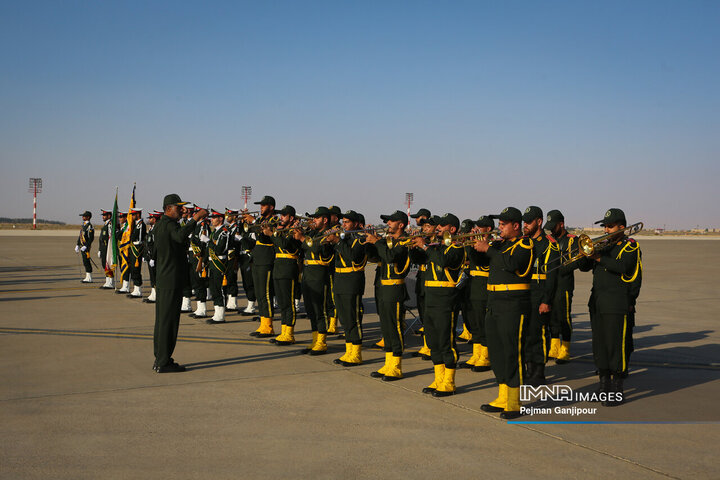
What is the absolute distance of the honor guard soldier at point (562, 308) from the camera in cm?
927

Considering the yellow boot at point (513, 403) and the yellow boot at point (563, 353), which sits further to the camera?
the yellow boot at point (563, 353)

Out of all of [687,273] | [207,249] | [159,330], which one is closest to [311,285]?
[159,330]

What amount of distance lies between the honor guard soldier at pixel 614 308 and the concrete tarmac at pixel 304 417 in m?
0.38

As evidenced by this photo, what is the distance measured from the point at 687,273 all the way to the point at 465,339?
61.3 ft

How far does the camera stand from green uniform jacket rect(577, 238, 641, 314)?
722cm

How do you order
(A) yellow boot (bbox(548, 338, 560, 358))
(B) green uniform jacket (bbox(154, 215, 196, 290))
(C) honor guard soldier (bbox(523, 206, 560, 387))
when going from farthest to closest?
(A) yellow boot (bbox(548, 338, 560, 358)) < (B) green uniform jacket (bbox(154, 215, 196, 290)) < (C) honor guard soldier (bbox(523, 206, 560, 387))

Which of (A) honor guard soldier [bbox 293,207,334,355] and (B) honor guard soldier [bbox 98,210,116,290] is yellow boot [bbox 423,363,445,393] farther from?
(B) honor guard soldier [bbox 98,210,116,290]

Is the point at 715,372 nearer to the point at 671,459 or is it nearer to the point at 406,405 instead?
the point at 671,459

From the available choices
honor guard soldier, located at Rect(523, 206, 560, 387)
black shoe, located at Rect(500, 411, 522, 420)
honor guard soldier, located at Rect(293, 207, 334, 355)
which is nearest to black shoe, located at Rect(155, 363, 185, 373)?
honor guard soldier, located at Rect(293, 207, 334, 355)

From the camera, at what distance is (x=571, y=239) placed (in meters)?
9.21

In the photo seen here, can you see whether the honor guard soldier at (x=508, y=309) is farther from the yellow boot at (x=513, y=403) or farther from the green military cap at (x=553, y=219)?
the green military cap at (x=553, y=219)

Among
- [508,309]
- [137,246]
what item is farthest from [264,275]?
[137,246]

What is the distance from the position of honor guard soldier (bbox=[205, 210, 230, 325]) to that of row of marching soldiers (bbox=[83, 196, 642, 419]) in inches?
4.0

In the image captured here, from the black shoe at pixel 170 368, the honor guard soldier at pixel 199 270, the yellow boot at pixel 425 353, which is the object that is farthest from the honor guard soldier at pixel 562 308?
the honor guard soldier at pixel 199 270
